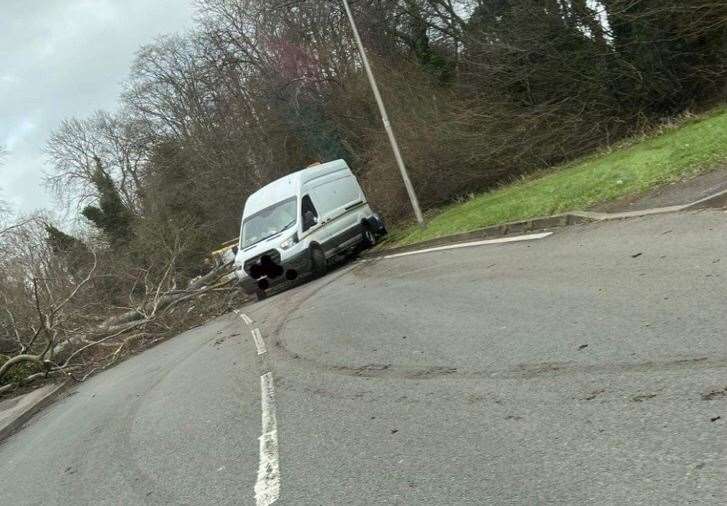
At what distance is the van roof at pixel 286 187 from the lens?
18125 mm

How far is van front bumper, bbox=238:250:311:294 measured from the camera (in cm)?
1711

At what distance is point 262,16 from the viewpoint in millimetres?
32688

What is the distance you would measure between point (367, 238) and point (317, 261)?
264cm

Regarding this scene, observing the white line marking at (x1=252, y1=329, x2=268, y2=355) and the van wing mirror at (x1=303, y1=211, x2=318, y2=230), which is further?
the van wing mirror at (x1=303, y1=211, x2=318, y2=230)

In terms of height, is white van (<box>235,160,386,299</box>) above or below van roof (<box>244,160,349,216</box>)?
below

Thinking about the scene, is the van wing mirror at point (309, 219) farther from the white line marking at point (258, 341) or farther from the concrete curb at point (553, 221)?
the white line marking at point (258, 341)

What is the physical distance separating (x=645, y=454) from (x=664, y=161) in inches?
376

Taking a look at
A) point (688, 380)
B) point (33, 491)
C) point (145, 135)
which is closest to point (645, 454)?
point (688, 380)

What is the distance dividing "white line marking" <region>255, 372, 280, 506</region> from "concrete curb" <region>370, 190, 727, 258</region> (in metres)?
5.94

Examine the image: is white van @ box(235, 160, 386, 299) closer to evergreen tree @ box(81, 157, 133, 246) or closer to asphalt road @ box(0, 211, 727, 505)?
asphalt road @ box(0, 211, 727, 505)

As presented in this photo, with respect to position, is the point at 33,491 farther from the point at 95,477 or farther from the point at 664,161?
the point at 664,161

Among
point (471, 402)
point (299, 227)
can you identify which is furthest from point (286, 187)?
point (471, 402)

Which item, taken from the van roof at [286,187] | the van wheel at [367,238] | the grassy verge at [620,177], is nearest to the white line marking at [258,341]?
the grassy verge at [620,177]

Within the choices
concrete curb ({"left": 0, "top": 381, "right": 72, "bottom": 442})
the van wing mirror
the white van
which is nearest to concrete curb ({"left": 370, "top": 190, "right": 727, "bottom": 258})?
the white van
